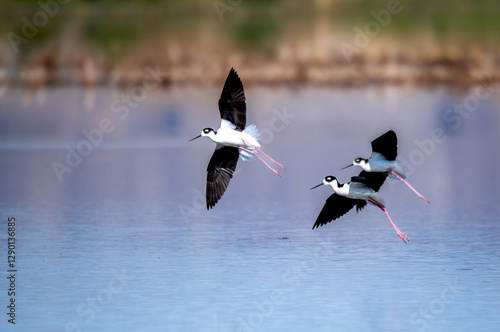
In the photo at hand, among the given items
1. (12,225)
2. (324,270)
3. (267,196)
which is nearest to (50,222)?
(12,225)

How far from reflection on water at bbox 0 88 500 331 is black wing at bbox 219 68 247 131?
85 cm

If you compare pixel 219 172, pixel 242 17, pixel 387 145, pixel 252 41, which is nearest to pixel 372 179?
pixel 387 145

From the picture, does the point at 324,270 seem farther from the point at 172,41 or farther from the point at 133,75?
the point at 172,41

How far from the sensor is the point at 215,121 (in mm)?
15984

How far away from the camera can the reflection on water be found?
20.7ft

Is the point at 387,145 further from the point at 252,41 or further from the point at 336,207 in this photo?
the point at 252,41

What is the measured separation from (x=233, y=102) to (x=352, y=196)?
1181 millimetres

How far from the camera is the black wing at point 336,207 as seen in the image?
26.2ft

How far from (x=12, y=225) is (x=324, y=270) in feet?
9.83

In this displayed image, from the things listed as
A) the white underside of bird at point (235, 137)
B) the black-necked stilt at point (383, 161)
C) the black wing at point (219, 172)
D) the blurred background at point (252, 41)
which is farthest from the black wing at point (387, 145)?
the blurred background at point (252, 41)


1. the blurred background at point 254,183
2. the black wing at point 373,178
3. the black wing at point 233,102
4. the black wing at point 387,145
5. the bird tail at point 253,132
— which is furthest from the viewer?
the bird tail at point 253,132

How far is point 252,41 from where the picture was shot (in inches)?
1085

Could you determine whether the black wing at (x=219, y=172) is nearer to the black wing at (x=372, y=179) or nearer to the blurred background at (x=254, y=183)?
the blurred background at (x=254, y=183)

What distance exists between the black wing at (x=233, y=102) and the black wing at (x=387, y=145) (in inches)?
39.8
